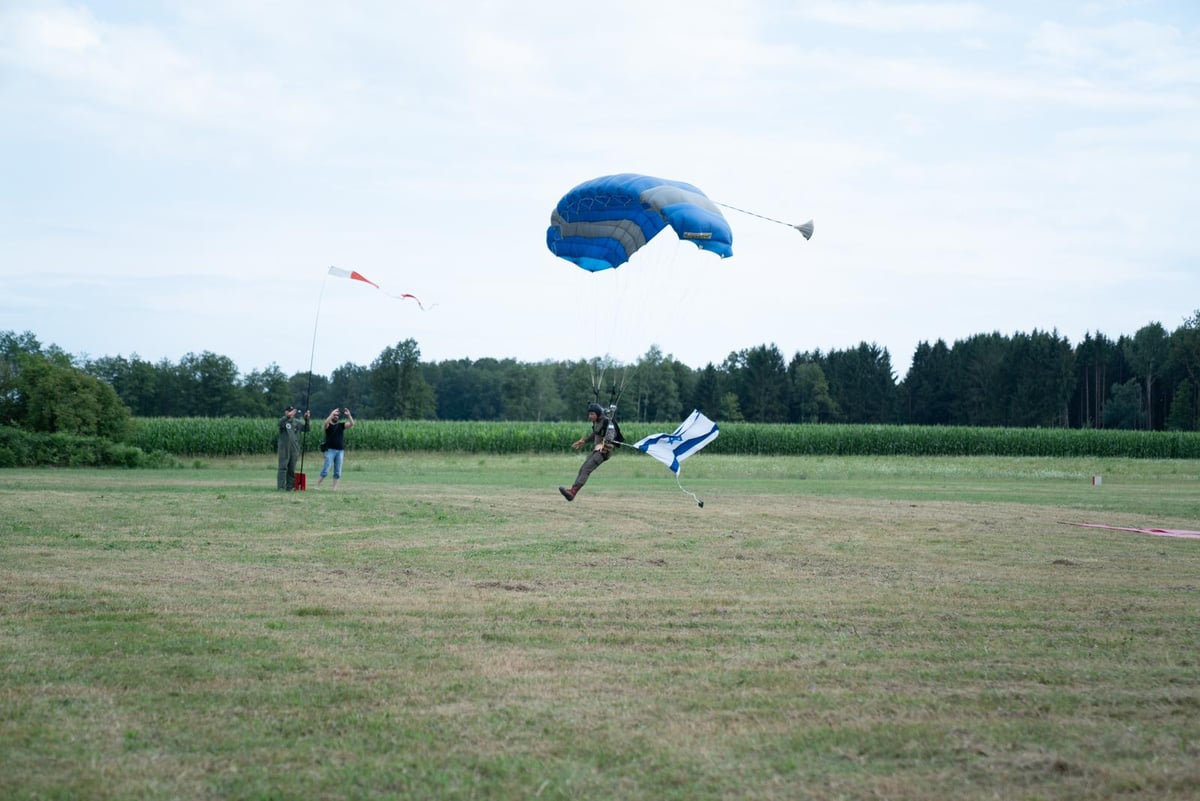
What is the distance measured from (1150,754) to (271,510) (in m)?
15.0

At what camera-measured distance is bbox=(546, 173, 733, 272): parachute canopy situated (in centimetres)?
1544

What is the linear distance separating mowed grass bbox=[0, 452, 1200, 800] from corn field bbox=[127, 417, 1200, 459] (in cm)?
2928

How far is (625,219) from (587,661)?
36.1 feet

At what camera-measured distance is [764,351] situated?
4333 inches

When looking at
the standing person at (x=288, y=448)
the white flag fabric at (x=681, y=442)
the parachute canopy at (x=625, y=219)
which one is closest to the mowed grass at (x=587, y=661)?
the white flag fabric at (x=681, y=442)

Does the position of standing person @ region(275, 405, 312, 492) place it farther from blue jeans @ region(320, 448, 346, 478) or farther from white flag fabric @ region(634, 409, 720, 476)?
white flag fabric @ region(634, 409, 720, 476)

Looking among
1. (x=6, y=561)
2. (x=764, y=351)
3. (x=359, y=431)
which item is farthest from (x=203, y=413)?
(x=6, y=561)

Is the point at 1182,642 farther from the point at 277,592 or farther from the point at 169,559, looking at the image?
the point at 169,559

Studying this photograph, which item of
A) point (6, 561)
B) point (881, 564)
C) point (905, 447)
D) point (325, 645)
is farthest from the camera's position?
point (905, 447)

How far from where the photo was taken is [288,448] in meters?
21.4

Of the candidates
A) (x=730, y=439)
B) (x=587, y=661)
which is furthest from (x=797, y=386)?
(x=587, y=661)

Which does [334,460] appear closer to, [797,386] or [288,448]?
[288,448]

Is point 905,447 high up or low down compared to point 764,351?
down

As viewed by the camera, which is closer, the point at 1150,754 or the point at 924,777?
the point at 924,777
